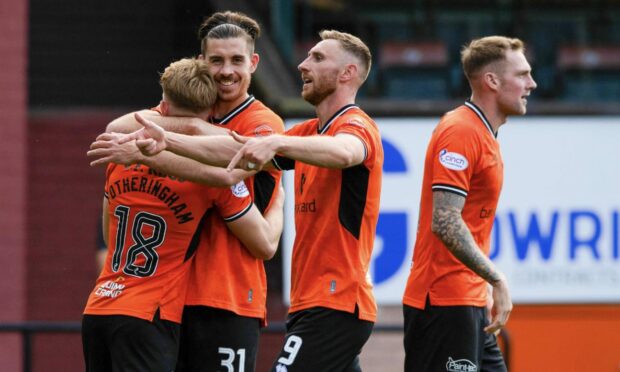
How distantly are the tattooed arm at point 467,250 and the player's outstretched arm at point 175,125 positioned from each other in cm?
108

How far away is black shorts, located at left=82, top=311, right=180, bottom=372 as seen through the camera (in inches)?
209

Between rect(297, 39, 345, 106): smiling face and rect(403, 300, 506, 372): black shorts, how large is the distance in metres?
1.12

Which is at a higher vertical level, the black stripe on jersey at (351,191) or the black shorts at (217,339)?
the black stripe on jersey at (351,191)

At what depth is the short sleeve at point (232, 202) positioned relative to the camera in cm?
532

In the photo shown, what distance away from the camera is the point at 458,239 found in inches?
216

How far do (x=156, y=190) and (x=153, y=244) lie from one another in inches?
9.3

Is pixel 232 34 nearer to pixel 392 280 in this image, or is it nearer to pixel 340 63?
pixel 340 63

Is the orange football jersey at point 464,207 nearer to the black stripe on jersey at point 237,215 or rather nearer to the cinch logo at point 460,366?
the cinch logo at point 460,366

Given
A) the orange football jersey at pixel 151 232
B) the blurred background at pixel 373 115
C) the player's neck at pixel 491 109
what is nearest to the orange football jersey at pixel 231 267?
the orange football jersey at pixel 151 232

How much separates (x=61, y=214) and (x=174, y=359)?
6354 millimetres

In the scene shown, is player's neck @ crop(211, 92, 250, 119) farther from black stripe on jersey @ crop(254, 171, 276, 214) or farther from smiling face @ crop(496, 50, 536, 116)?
smiling face @ crop(496, 50, 536, 116)

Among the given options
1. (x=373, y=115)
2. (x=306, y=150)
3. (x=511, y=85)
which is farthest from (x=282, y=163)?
(x=373, y=115)

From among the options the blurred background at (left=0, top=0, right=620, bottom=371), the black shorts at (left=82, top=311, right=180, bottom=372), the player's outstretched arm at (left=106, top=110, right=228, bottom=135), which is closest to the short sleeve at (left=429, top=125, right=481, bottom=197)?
the player's outstretched arm at (left=106, top=110, right=228, bottom=135)

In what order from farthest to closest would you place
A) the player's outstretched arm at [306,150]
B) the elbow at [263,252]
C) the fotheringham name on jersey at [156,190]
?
the elbow at [263,252], the fotheringham name on jersey at [156,190], the player's outstretched arm at [306,150]
